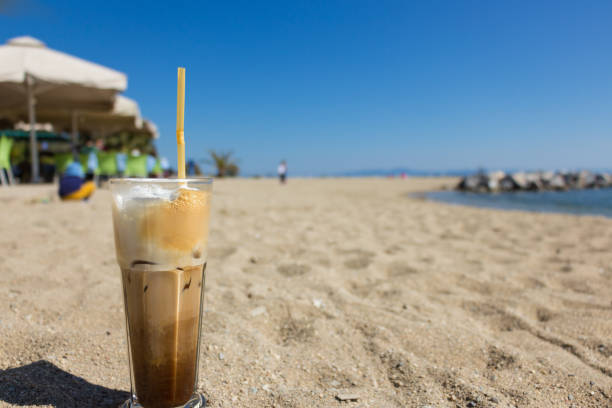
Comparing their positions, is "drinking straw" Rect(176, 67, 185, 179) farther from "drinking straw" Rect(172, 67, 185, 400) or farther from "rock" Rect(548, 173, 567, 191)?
"rock" Rect(548, 173, 567, 191)

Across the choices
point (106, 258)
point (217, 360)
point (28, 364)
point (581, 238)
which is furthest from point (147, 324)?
point (581, 238)

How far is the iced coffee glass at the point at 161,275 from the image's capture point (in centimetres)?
90

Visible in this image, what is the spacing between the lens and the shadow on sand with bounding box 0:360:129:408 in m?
1.05

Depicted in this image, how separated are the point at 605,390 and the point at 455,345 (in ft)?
1.57

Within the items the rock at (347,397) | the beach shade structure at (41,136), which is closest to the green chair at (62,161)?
the beach shade structure at (41,136)

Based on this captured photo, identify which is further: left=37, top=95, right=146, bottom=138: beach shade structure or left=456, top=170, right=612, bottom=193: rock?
left=456, top=170, right=612, bottom=193: rock

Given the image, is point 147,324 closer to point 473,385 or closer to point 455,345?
point 473,385

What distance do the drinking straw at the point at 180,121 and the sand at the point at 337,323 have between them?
723 mm

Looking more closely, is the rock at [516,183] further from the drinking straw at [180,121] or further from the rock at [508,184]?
the drinking straw at [180,121]

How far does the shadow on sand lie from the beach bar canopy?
5.59 m

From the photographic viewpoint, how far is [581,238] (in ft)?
12.8

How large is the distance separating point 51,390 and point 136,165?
7658 millimetres

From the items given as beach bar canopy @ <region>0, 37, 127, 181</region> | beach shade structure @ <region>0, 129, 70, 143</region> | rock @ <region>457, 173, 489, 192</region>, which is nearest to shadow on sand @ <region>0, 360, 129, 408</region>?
beach bar canopy @ <region>0, 37, 127, 181</region>

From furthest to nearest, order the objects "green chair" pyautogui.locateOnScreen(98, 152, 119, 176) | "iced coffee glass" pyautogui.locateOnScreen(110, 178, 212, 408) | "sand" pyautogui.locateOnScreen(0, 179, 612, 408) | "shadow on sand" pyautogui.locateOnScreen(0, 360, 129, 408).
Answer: "green chair" pyautogui.locateOnScreen(98, 152, 119, 176)
"sand" pyautogui.locateOnScreen(0, 179, 612, 408)
"shadow on sand" pyautogui.locateOnScreen(0, 360, 129, 408)
"iced coffee glass" pyautogui.locateOnScreen(110, 178, 212, 408)
